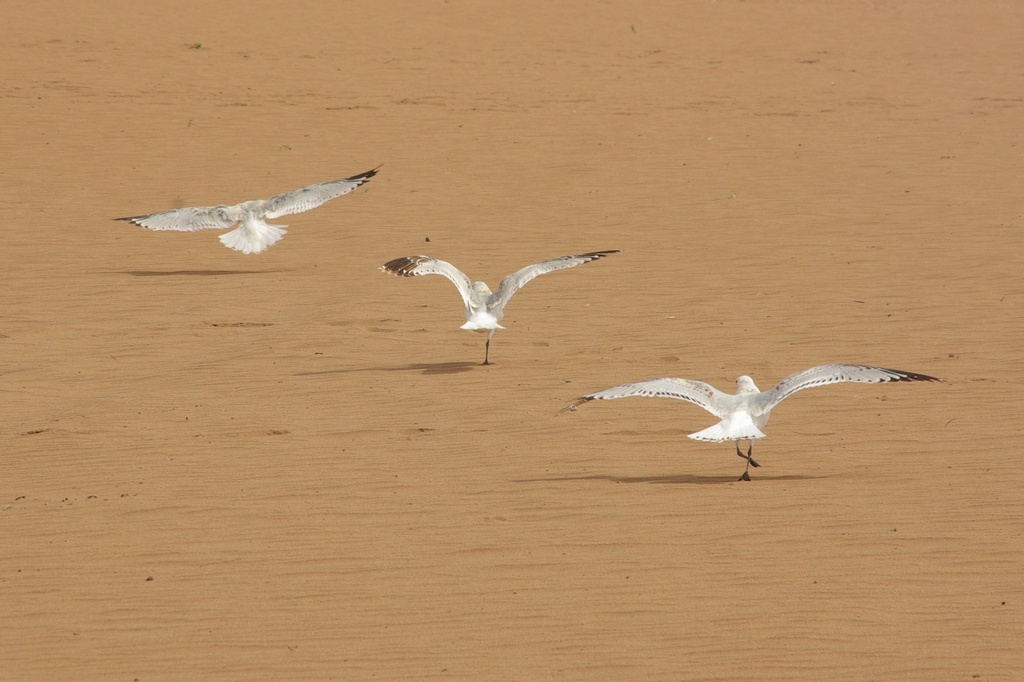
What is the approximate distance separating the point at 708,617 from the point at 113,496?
3837 mm

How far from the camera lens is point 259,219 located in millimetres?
14836

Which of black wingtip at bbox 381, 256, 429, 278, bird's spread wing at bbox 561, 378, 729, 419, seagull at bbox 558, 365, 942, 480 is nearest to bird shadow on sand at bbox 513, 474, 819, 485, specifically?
seagull at bbox 558, 365, 942, 480

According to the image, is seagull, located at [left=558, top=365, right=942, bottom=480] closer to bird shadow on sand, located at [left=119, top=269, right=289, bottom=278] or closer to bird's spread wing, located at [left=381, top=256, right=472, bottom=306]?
bird's spread wing, located at [left=381, top=256, right=472, bottom=306]

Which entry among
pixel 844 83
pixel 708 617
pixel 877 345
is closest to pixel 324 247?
pixel 877 345

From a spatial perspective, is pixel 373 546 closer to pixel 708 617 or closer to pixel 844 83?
pixel 708 617

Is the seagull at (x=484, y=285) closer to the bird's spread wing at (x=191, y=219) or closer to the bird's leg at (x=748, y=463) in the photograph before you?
the bird's leg at (x=748, y=463)

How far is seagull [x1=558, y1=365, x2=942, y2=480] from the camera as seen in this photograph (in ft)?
23.3

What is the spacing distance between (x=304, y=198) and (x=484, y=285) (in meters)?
4.73

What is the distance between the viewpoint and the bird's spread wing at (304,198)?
14578 mm

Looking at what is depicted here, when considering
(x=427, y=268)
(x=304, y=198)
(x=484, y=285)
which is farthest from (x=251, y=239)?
(x=484, y=285)

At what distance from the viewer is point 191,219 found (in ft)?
49.0

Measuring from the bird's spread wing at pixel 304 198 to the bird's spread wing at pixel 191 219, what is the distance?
1.59ft

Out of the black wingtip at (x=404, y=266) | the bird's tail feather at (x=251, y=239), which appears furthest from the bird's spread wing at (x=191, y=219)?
the black wingtip at (x=404, y=266)

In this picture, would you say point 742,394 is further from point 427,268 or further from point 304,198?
point 304,198
